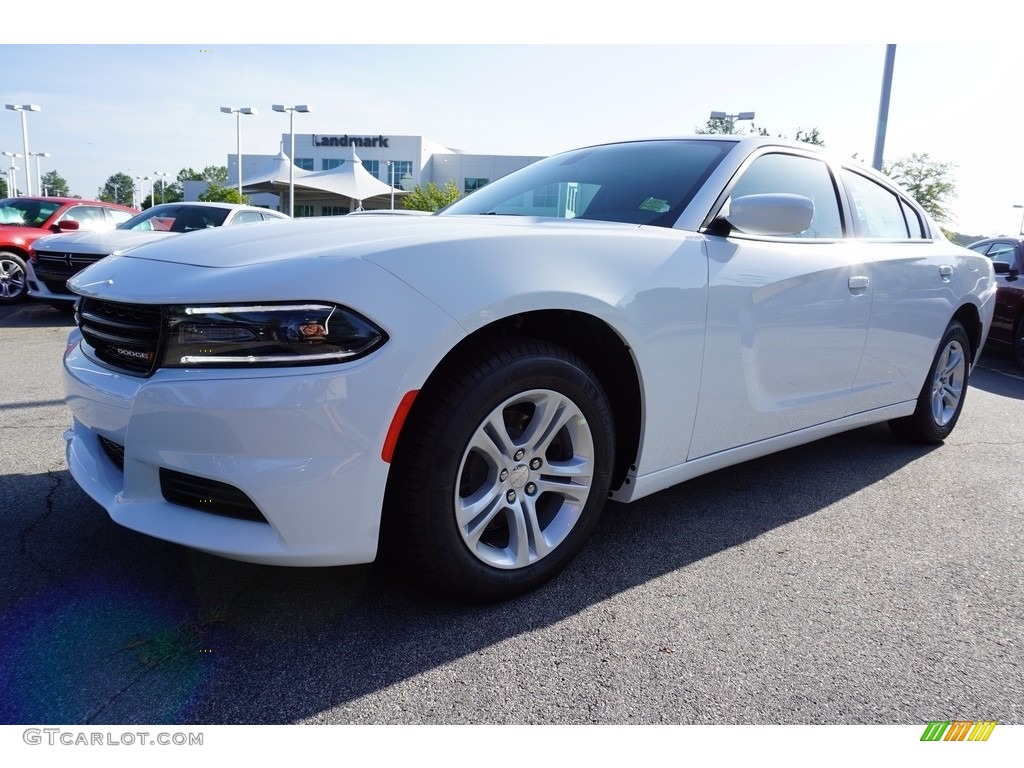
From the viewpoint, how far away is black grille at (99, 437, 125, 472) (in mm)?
2076

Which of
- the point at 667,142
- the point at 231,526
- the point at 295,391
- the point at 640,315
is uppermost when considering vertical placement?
the point at 667,142

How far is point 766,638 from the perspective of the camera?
209cm

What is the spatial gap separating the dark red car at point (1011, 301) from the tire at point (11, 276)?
12.0 metres

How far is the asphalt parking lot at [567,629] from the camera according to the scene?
5.69 feet

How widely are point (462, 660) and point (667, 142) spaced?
231cm

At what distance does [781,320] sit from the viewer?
2727mm

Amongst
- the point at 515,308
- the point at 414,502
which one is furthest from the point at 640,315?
the point at 414,502

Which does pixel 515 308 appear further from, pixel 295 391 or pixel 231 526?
pixel 231 526

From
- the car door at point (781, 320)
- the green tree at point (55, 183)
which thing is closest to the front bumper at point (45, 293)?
the car door at point (781, 320)

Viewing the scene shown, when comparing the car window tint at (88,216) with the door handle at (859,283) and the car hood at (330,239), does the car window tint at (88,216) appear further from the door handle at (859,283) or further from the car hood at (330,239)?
the door handle at (859,283)

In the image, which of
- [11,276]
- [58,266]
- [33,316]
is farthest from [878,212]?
[11,276]

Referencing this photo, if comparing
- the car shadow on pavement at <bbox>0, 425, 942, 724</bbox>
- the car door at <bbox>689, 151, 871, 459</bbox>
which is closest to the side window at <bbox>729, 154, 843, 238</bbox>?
the car door at <bbox>689, 151, 871, 459</bbox>

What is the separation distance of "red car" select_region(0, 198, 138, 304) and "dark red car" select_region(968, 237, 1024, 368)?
11.8 m

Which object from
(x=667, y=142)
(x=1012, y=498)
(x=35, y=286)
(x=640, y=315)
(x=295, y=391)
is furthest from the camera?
(x=35, y=286)
